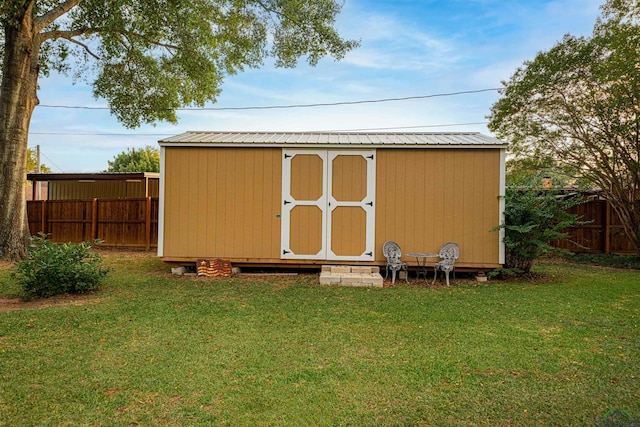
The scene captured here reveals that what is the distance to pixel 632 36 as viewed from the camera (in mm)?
7094

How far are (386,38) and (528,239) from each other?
7.81 m

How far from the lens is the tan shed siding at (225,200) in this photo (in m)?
6.69

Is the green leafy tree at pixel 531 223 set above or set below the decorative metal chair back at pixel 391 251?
above

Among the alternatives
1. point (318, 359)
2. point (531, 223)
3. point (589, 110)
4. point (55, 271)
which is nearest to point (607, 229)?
point (589, 110)

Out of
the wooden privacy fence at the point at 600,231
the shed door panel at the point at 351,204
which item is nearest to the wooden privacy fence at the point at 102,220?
the shed door panel at the point at 351,204

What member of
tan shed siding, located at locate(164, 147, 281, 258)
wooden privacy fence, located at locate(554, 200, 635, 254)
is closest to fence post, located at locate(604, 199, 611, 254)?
wooden privacy fence, located at locate(554, 200, 635, 254)

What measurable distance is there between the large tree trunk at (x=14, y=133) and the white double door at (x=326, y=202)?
18.1 ft

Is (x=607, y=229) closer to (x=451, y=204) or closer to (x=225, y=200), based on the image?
(x=451, y=204)

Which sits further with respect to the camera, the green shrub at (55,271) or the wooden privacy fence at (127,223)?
the wooden privacy fence at (127,223)

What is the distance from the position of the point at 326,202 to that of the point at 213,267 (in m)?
2.21

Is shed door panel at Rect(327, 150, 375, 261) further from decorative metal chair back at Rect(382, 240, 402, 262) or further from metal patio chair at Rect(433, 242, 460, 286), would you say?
metal patio chair at Rect(433, 242, 460, 286)

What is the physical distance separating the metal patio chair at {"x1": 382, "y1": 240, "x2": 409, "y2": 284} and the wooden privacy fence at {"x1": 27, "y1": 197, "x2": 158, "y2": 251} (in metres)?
6.95

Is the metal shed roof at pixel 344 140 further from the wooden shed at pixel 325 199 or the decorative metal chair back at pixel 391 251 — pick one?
the decorative metal chair back at pixel 391 251

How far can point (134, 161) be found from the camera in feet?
78.6
